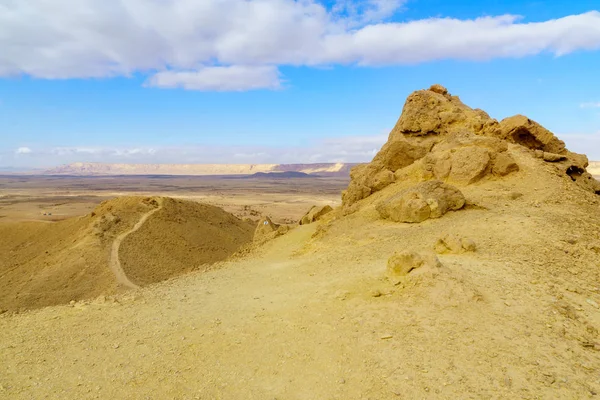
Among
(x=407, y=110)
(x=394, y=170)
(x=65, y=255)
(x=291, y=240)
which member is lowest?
(x=65, y=255)

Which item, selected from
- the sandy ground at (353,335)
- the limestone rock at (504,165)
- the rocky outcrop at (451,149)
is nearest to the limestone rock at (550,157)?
the rocky outcrop at (451,149)

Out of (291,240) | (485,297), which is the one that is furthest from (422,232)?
(291,240)

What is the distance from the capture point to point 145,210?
68.0 feet

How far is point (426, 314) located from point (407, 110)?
11.5 metres

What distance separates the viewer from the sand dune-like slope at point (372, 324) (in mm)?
4527

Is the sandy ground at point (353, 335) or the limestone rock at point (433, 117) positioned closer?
the sandy ground at point (353, 335)

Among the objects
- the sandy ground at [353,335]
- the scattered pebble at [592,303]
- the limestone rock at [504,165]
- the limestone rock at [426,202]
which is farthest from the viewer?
the limestone rock at [504,165]

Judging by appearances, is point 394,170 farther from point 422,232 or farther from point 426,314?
point 426,314

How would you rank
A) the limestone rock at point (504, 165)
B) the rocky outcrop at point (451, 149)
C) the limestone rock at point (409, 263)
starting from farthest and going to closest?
the rocky outcrop at point (451, 149) < the limestone rock at point (504, 165) < the limestone rock at point (409, 263)

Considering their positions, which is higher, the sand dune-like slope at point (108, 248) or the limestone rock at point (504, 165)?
the limestone rock at point (504, 165)

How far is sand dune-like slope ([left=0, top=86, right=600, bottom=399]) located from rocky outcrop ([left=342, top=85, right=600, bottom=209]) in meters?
1.94

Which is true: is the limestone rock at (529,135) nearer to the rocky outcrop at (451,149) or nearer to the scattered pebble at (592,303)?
the rocky outcrop at (451,149)

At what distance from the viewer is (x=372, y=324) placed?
551cm

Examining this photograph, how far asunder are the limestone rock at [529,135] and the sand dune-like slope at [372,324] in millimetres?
4233
